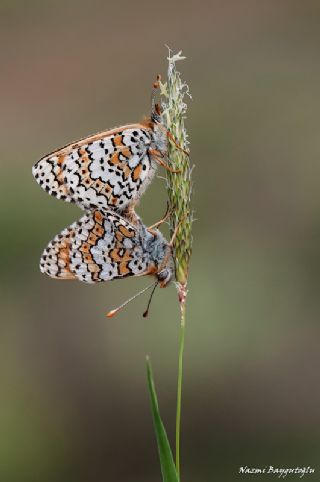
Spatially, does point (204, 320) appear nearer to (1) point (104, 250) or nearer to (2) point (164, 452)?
(1) point (104, 250)

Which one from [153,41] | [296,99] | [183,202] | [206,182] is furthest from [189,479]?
[153,41]

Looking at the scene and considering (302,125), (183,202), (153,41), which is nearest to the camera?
(183,202)

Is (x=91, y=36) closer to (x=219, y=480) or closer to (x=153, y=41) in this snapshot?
(x=153, y=41)

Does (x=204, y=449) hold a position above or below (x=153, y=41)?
below

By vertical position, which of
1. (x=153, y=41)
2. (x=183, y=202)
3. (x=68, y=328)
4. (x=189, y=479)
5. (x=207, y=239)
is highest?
(x=153, y=41)

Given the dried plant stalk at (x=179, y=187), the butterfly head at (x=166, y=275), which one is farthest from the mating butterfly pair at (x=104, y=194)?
the dried plant stalk at (x=179, y=187)

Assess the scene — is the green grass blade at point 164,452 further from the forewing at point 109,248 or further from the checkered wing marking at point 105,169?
the checkered wing marking at point 105,169

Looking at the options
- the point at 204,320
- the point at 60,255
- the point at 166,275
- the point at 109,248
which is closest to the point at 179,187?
the point at 166,275
